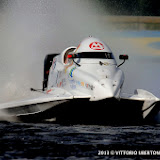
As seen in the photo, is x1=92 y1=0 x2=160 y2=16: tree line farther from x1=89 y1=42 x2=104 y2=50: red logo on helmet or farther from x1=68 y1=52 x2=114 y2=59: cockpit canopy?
x1=68 y1=52 x2=114 y2=59: cockpit canopy

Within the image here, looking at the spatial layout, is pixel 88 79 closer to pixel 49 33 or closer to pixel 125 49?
pixel 49 33

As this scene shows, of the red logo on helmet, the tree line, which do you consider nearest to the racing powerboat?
the red logo on helmet

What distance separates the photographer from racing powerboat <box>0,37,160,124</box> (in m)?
20.4

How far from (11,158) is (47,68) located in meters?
12.6

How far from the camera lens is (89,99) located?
20.4 m

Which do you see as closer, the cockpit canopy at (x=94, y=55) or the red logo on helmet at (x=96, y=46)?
the cockpit canopy at (x=94, y=55)

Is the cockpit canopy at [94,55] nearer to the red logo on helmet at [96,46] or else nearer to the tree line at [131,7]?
the red logo on helmet at [96,46]

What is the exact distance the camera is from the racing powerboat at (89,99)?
2041 centimetres

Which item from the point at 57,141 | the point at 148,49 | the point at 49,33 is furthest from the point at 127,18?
the point at 57,141

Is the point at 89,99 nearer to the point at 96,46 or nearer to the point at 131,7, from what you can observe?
the point at 96,46

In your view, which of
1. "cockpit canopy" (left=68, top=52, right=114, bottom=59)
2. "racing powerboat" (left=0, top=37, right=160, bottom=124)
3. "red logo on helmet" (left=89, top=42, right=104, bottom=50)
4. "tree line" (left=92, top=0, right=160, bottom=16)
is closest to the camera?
"racing powerboat" (left=0, top=37, right=160, bottom=124)

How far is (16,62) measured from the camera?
34.3 m

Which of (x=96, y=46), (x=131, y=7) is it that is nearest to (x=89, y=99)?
(x=96, y=46)

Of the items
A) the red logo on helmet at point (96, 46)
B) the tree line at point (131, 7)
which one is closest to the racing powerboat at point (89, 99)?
the red logo on helmet at point (96, 46)
